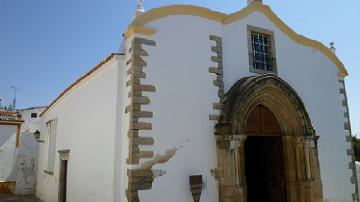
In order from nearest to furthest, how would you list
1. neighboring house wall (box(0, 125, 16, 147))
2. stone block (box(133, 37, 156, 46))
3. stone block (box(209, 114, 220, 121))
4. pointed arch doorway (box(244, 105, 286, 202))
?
1. stone block (box(133, 37, 156, 46))
2. stone block (box(209, 114, 220, 121))
3. pointed arch doorway (box(244, 105, 286, 202))
4. neighboring house wall (box(0, 125, 16, 147))

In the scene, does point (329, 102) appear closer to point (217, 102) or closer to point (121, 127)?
point (217, 102)

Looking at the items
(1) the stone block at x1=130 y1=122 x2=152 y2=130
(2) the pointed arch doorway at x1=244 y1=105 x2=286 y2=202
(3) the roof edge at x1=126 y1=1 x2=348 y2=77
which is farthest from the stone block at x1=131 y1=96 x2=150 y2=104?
(2) the pointed arch doorway at x1=244 y1=105 x2=286 y2=202

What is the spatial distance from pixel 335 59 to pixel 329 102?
4.64ft

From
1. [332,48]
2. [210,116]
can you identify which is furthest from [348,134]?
[210,116]

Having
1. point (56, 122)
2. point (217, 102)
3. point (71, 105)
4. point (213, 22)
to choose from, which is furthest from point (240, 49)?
point (56, 122)

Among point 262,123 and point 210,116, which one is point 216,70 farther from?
point 262,123

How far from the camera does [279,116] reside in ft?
26.6

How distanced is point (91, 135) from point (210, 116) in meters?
2.97

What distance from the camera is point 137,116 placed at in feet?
19.9

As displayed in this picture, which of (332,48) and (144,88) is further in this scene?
(332,48)

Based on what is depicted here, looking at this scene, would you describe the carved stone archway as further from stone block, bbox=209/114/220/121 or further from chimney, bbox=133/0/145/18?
chimney, bbox=133/0/145/18

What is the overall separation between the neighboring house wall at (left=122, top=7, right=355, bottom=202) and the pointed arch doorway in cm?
112

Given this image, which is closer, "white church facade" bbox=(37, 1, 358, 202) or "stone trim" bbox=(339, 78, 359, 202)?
"white church facade" bbox=(37, 1, 358, 202)

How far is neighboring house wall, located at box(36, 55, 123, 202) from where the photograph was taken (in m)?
6.75
